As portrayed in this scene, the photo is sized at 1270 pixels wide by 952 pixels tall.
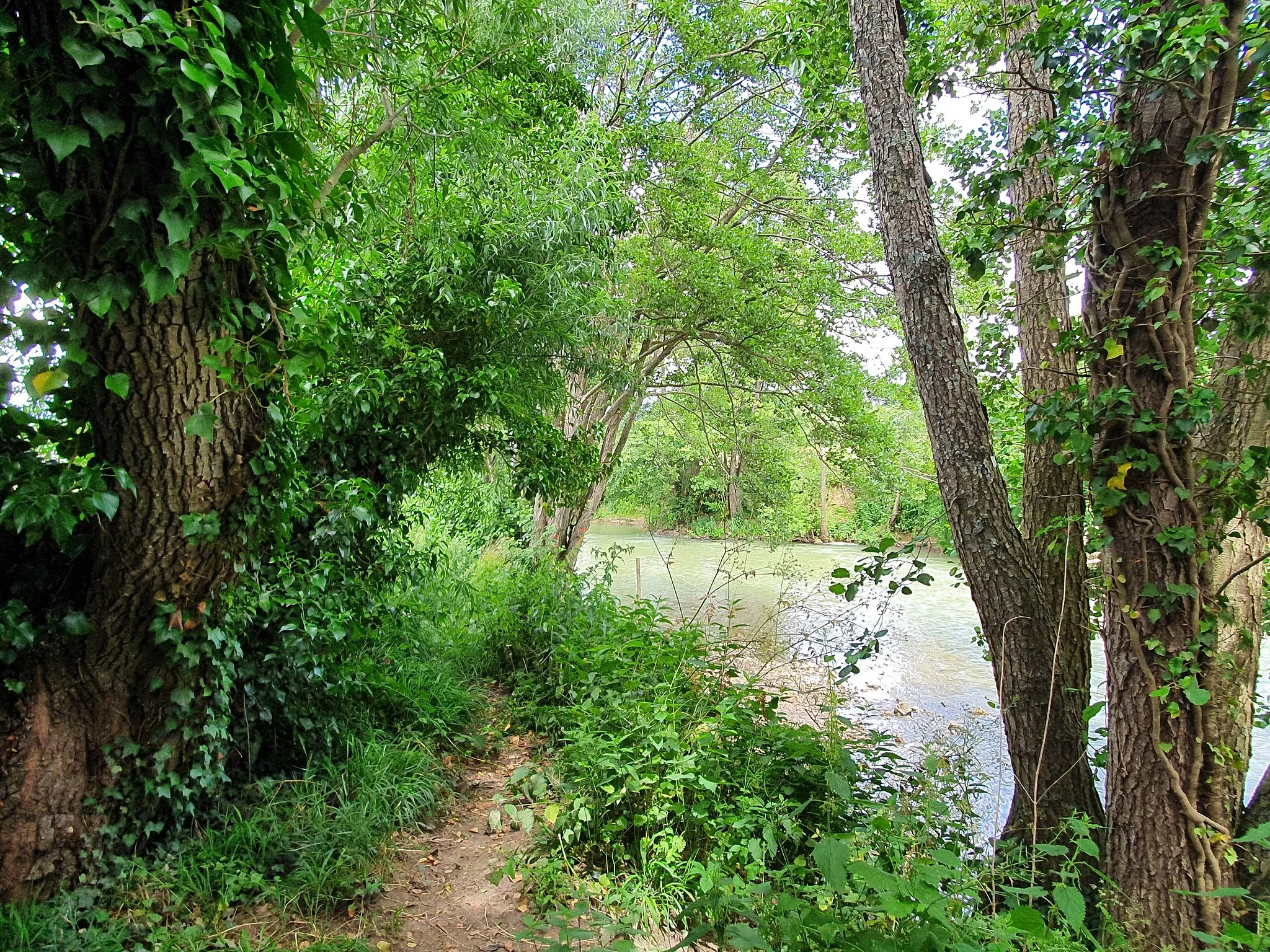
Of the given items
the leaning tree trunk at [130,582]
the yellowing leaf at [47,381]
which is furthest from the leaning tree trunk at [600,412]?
the yellowing leaf at [47,381]

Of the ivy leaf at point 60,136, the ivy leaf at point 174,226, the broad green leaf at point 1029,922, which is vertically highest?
the ivy leaf at point 60,136

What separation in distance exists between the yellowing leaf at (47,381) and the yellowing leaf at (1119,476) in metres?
2.84

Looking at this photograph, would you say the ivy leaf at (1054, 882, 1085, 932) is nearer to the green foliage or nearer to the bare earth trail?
the green foliage

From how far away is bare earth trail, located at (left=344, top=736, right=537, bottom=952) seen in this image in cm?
196

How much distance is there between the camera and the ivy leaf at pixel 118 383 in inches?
57.4

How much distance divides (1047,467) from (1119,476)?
0.51 m

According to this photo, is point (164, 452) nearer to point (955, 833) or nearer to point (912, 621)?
point (955, 833)

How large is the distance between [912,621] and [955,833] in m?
5.66

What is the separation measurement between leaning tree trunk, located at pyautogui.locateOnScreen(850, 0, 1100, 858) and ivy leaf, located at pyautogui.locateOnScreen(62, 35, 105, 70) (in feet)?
7.88

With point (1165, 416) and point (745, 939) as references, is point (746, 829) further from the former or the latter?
point (1165, 416)

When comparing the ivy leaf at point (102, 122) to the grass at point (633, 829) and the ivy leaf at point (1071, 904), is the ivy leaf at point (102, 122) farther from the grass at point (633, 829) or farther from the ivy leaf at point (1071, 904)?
the ivy leaf at point (1071, 904)

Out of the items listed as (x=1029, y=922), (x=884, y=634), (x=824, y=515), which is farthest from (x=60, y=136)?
(x=824, y=515)

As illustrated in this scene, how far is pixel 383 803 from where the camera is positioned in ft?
8.05

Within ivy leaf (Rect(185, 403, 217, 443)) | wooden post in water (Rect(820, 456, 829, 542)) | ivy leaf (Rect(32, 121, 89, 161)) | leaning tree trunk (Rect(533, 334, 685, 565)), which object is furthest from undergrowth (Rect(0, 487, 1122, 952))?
wooden post in water (Rect(820, 456, 829, 542))
